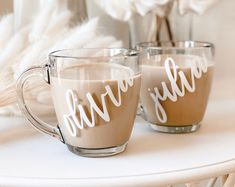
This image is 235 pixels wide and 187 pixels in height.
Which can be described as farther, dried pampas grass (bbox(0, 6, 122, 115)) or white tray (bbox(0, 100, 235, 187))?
dried pampas grass (bbox(0, 6, 122, 115))

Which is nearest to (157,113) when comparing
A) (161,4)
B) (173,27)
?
(161,4)

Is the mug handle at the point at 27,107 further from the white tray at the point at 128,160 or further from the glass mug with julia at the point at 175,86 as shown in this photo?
the glass mug with julia at the point at 175,86

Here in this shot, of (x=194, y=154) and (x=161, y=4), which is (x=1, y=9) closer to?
(x=161, y=4)

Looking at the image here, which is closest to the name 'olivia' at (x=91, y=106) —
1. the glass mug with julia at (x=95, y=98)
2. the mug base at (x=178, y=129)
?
the glass mug with julia at (x=95, y=98)

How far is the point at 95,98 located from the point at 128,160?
0.08 meters

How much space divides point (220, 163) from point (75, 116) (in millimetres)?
160

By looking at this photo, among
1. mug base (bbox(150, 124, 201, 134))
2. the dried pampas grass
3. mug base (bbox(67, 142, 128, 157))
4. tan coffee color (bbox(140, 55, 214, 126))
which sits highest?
the dried pampas grass

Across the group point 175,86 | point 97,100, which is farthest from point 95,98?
point 175,86

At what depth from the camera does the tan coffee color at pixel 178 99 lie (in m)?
0.59

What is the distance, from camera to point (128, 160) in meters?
0.51

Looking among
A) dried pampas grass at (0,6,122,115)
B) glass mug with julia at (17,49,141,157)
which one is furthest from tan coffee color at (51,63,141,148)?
dried pampas grass at (0,6,122,115)

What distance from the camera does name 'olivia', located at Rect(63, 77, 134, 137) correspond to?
0.50 metres

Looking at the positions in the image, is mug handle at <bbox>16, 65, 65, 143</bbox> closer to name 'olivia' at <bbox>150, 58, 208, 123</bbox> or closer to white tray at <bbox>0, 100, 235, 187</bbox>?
white tray at <bbox>0, 100, 235, 187</bbox>

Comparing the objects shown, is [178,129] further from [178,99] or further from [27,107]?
[27,107]
